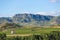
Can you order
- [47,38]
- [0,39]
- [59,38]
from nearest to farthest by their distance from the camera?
1. [0,39]
2. [47,38]
3. [59,38]

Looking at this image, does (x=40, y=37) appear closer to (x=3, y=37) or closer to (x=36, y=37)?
(x=36, y=37)

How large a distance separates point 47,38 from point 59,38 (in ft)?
29.7

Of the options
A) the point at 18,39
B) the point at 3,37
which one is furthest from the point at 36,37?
the point at 3,37

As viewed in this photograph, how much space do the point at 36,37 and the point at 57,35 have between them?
34.9ft

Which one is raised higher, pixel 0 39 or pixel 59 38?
pixel 0 39

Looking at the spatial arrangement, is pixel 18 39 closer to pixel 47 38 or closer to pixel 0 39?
pixel 47 38

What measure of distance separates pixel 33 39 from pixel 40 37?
3332mm

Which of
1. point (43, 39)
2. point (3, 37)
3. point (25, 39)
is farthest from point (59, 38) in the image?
point (3, 37)

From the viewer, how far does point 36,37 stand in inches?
3905

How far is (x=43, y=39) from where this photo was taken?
3853 inches

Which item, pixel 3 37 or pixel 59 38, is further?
pixel 59 38

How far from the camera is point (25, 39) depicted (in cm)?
10875

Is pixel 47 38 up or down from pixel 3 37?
down

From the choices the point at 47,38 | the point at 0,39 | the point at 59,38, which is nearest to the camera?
the point at 0,39
